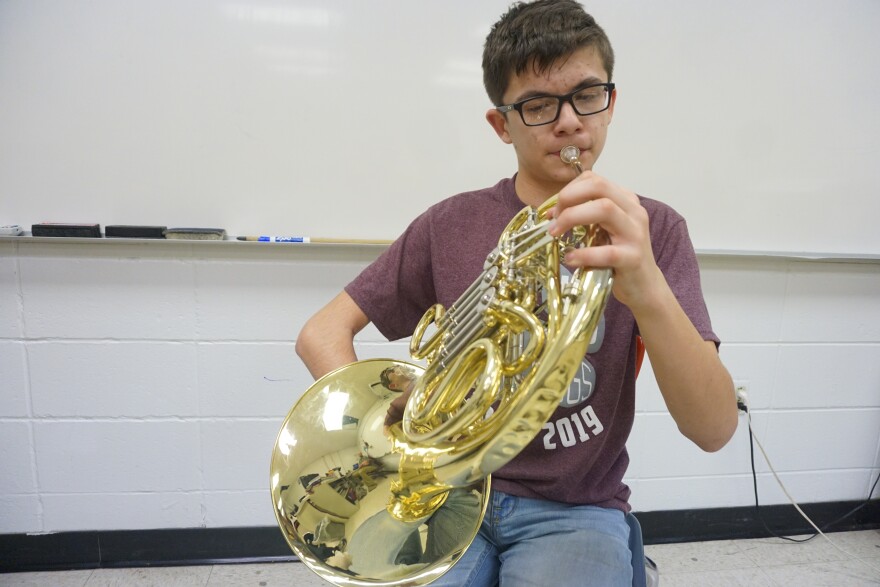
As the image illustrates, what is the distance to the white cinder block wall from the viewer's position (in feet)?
4.99

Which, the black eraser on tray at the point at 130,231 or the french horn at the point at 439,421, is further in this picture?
the black eraser on tray at the point at 130,231

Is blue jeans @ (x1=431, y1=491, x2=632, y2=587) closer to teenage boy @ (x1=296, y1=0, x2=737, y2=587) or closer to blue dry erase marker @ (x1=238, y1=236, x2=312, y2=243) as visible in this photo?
teenage boy @ (x1=296, y1=0, x2=737, y2=587)

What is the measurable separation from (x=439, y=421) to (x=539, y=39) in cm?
58

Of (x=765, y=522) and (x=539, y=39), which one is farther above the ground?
(x=539, y=39)

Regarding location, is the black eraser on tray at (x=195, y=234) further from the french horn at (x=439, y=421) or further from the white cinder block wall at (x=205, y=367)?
the french horn at (x=439, y=421)

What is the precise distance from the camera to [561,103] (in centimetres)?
79

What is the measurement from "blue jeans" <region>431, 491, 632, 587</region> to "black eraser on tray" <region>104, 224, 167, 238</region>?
1139mm

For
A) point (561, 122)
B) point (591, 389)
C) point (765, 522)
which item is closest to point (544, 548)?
point (591, 389)

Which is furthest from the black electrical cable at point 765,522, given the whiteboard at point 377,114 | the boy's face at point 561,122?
the boy's face at point 561,122

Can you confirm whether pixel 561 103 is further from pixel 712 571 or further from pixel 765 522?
pixel 765 522

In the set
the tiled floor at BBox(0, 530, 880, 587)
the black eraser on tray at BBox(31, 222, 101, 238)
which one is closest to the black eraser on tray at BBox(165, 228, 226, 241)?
the black eraser on tray at BBox(31, 222, 101, 238)

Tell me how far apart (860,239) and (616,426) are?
1.37 meters

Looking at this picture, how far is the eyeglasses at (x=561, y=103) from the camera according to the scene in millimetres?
784

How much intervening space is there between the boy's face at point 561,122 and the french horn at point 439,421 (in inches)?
3.0
